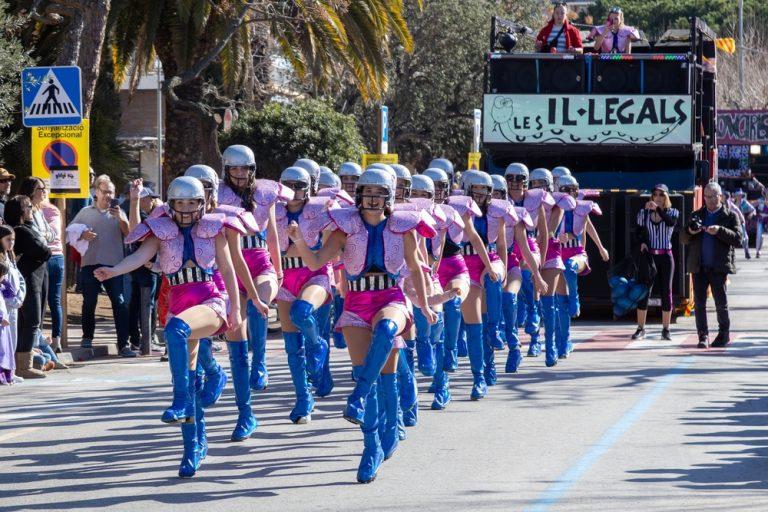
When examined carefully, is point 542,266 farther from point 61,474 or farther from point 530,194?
point 61,474

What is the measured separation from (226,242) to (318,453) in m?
1.59

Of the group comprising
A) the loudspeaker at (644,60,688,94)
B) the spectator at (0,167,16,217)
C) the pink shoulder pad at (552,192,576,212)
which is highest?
the loudspeaker at (644,60,688,94)

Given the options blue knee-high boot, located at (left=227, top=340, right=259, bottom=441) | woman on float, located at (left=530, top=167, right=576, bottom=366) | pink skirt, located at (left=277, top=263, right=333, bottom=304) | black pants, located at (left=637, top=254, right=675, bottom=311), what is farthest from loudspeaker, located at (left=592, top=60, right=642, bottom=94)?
blue knee-high boot, located at (left=227, top=340, right=259, bottom=441)

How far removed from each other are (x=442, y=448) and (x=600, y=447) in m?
1.04

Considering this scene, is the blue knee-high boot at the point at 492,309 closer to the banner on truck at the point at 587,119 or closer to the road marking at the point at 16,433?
the road marking at the point at 16,433

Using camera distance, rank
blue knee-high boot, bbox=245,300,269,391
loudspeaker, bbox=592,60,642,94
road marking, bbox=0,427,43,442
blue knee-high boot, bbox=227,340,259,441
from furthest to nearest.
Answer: loudspeaker, bbox=592,60,642,94 < blue knee-high boot, bbox=245,300,269,391 < road marking, bbox=0,427,43,442 < blue knee-high boot, bbox=227,340,259,441

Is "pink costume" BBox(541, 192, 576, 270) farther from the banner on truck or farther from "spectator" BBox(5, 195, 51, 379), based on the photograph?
the banner on truck

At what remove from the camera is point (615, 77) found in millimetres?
19953

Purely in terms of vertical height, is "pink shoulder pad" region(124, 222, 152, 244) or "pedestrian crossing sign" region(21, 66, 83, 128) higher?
"pedestrian crossing sign" region(21, 66, 83, 128)

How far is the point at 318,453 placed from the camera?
29.9 feet

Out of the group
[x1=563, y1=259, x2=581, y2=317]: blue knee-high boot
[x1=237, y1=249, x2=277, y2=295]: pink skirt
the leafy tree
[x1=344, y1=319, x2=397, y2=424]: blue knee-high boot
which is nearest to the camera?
[x1=344, y1=319, x2=397, y2=424]: blue knee-high boot

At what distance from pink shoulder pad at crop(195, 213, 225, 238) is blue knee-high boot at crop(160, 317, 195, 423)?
553 millimetres

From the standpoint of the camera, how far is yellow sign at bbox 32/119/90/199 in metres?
15.0

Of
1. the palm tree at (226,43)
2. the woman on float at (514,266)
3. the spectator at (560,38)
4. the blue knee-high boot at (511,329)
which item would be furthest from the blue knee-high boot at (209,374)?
the spectator at (560,38)
